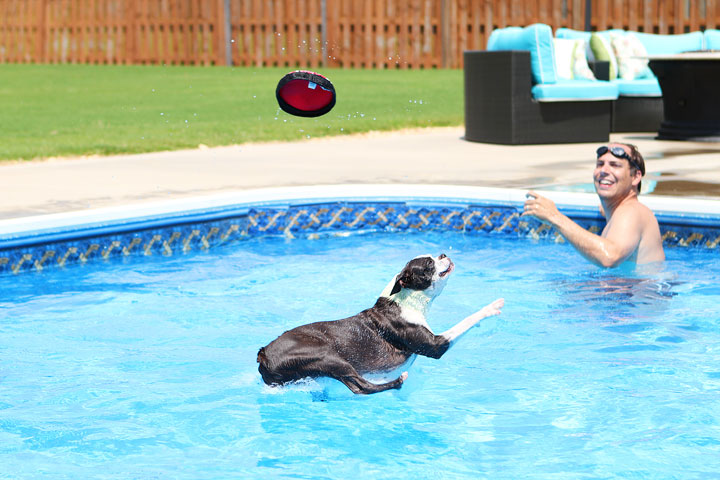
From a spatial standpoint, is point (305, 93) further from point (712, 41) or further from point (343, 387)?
point (712, 41)

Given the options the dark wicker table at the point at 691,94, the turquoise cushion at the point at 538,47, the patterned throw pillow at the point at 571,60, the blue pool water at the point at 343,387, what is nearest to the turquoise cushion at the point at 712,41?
the dark wicker table at the point at 691,94

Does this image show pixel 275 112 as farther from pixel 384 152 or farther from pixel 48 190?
pixel 48 190

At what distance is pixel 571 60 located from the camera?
39.1ft

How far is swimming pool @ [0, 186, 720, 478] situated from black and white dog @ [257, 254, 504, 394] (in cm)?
13

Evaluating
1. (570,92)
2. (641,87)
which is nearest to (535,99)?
(570,92)

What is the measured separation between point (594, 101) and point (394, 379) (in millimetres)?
8161

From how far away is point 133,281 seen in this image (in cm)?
639

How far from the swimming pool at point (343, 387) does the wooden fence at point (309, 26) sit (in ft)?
49.1

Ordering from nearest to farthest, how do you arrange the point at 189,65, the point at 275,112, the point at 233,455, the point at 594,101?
the point at 233,455
the point at 594,101
the point at 275,112
the point at 189,65

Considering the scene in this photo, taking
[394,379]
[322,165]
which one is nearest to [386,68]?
[322,165]

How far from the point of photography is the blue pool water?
12.3ft

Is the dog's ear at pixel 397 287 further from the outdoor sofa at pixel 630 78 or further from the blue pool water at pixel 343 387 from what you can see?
the outdoor sofa at pixel 630 78

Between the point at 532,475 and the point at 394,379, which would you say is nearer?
the point at 532,475

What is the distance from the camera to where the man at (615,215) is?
17.5 ft
